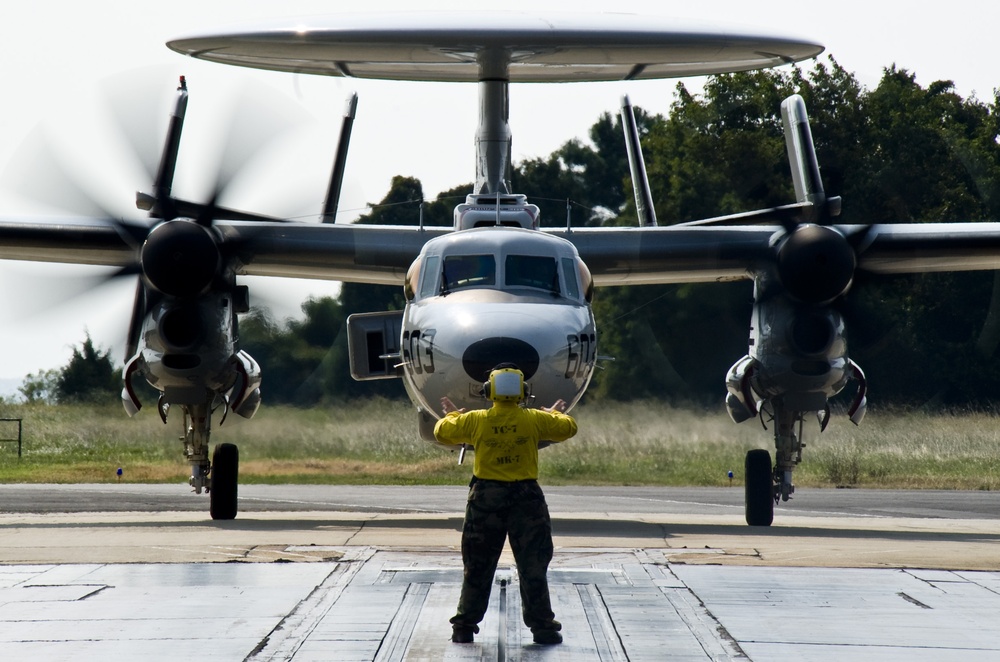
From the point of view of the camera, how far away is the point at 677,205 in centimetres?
3841

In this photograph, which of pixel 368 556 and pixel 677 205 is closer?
pixel 368 556

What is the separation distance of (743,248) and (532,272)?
5.06 m

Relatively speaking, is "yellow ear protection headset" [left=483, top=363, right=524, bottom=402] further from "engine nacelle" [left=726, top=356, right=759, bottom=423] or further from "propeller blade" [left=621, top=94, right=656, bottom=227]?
"propeller blade" [left=621, top=94, right=656, bottom=227]

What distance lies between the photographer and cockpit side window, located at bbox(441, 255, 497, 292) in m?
13.9

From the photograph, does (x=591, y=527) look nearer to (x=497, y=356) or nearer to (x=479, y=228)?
(x=479, y=228)

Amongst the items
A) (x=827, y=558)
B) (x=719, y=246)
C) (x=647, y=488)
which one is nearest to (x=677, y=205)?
(x=647, y=488)

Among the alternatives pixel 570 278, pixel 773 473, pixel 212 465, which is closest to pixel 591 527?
pixel 773 473

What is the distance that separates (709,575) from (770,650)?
3439mm

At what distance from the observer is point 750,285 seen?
1194 inches

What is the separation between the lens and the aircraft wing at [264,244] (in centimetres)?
1795

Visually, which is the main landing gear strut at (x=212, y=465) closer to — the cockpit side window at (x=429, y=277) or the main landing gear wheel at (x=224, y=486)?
the main landing gear wheel at (x=224, y=486)

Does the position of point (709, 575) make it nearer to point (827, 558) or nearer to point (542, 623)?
point (827, 558)

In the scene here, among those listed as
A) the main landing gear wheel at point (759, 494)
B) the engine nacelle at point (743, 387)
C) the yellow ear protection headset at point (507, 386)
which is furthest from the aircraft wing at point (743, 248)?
the yellow ear protection headset at point (507, 386)

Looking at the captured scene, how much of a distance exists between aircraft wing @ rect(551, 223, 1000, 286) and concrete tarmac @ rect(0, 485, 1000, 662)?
3.53 metres
